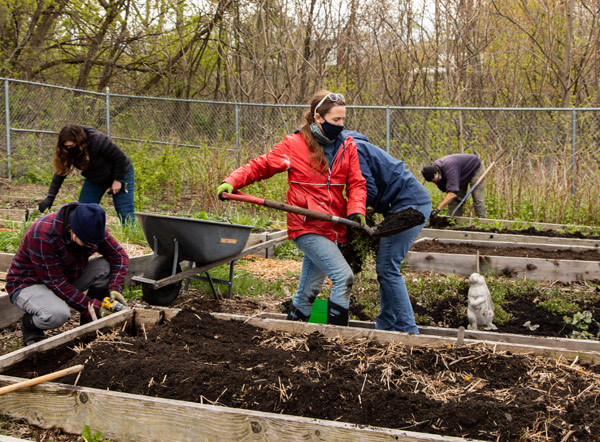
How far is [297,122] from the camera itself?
12891 millimetres

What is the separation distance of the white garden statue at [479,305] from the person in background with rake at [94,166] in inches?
159

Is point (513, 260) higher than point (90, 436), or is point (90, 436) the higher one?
point (513, 260)

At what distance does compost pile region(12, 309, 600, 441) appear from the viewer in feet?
9.11

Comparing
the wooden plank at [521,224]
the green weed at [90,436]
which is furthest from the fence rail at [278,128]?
the green weed at [90,436]

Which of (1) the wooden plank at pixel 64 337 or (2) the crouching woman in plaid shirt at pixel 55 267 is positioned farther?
(2) the crouching woman in plaid shirt at pixel 55 267

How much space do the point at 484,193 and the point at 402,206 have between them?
6.21 meters

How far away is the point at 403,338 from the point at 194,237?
6.81 feet

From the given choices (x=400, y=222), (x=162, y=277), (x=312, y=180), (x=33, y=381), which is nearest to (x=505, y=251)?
(x=400, y=222)

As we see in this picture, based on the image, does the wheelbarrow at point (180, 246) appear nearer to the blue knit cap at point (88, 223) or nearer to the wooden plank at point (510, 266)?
the blue knit cap at point (88, 223)

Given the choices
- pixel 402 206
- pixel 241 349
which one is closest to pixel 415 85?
pixel 402 206

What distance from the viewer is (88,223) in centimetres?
378

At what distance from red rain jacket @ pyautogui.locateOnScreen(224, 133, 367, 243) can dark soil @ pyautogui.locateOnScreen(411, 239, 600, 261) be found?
3.75m

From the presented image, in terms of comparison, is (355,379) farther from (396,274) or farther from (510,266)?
(510,266)

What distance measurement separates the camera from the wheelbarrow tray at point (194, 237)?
5000 mm
